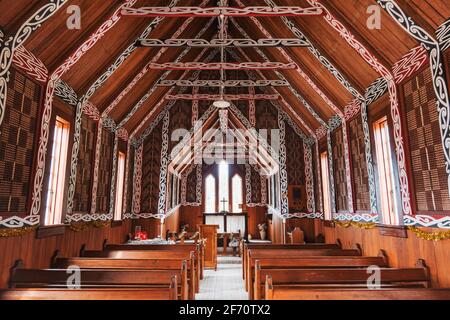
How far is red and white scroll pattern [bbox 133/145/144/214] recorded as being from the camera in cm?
902

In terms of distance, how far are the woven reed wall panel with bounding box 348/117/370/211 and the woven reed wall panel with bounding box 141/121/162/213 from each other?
587 centimetres

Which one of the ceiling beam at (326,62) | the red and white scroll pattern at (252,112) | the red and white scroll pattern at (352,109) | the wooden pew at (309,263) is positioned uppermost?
the red and white scroll pattern at (252,112)

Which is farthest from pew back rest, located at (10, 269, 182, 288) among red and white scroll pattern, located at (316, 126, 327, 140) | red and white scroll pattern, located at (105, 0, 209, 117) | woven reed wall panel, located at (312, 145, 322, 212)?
woven reed wall panel, located at (312, 145, 322, 212)

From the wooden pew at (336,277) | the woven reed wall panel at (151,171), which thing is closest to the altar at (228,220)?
the woven reed wall panel at (151,171)

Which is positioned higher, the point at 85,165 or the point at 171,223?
the point at 85,165

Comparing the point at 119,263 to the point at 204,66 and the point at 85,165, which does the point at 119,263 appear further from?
the point at 204,66

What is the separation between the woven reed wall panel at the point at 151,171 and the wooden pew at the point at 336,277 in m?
6.26

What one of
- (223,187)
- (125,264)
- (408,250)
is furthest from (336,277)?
(223,187)

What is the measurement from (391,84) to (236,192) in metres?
9.91

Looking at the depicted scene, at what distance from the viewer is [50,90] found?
4.29 m

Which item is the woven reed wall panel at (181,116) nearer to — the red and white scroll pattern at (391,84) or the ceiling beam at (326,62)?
the ceiling beam at (326,62)

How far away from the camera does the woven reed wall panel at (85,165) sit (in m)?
5.49

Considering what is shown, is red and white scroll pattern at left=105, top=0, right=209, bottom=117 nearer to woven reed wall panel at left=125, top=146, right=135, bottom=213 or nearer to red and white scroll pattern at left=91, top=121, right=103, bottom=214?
red and white scroll pattern at left=91, top=121, right=103, bottom=214
